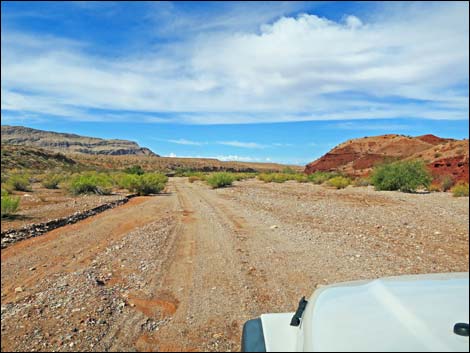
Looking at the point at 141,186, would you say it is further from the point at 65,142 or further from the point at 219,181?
the point at 65,142

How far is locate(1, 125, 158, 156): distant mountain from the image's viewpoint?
407 ft

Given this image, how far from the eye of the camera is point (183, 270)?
534 cm

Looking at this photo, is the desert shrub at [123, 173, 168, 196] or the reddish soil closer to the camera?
the desert shrub at [123, 173, 168, 196]

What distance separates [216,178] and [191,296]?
24057 millimetres

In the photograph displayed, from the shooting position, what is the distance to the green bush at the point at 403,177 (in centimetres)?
2180

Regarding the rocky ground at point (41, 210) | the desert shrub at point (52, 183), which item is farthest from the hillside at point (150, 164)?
the rocky ground at point (41, 210)

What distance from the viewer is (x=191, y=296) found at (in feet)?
14.2

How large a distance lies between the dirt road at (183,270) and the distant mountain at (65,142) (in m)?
115

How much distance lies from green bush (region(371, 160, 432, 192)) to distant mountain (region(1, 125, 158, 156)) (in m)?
108

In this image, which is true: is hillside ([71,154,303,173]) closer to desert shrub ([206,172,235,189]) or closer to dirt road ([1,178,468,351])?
desert shrub ([206,172,235,189])

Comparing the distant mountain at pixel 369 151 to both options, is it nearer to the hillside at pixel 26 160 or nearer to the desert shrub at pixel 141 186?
the desert shrub at pixel 141 186

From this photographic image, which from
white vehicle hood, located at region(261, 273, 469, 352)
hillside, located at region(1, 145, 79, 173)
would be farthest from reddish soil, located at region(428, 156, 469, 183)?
hillside, located at region(1, 145, 79, 173)

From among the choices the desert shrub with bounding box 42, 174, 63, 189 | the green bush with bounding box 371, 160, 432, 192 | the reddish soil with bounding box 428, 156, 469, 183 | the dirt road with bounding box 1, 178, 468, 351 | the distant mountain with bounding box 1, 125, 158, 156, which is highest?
the distant mountain with bounding box 1, 125, 158, 156

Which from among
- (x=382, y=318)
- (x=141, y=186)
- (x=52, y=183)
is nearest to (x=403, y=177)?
(x=141, y=186)
